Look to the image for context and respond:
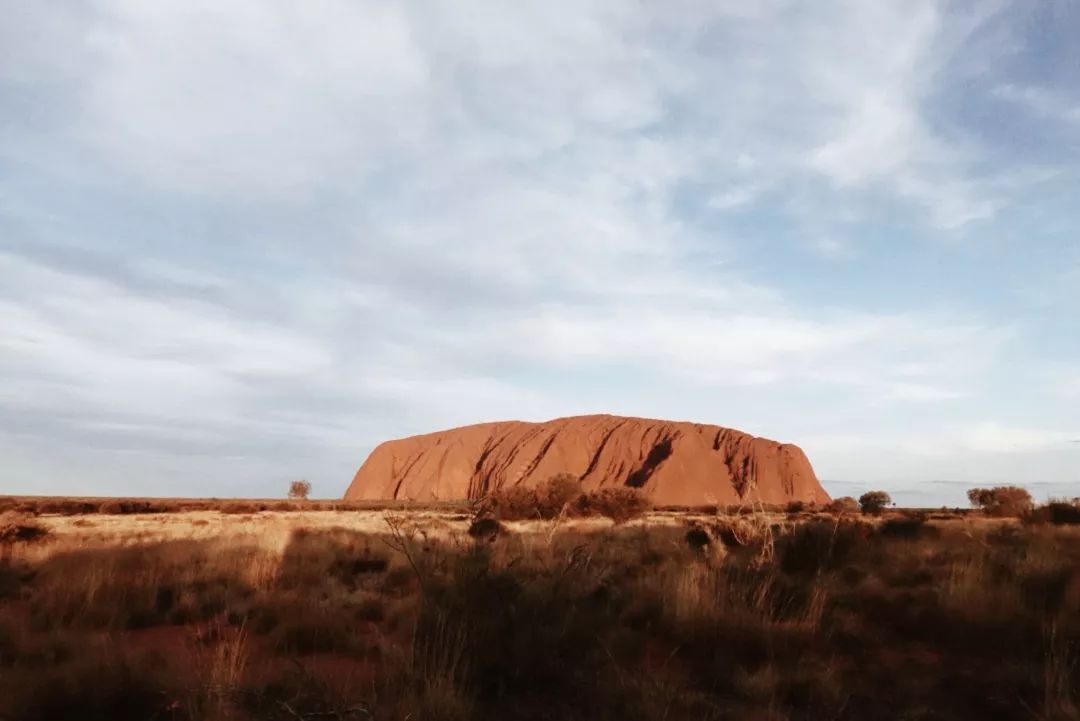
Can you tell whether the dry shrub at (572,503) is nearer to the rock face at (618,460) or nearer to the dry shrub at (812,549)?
the dry shrub at (812,549)

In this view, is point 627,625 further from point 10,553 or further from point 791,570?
point 10,553

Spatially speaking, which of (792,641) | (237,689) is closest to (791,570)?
(792,641)

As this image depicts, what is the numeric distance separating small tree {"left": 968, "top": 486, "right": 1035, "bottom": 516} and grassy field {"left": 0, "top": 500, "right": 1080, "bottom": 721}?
15733 mm

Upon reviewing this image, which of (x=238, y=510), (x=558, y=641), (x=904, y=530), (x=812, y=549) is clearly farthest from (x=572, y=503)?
(x=558, y=641)

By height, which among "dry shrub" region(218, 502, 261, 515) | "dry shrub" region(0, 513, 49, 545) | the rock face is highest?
the rock face

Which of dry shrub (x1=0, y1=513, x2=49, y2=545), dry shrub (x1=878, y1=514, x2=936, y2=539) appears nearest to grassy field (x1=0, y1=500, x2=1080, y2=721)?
dry shrub (x1=878, y1=514, x2=936, y2=539)

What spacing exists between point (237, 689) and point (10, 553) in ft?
43.7

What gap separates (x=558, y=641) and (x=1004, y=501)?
137 ft

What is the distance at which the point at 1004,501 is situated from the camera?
37938 millimetres

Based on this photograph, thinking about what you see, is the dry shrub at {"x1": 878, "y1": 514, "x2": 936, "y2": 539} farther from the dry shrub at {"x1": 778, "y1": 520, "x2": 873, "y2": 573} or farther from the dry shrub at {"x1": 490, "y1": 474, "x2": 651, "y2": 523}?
the dry shrub at {"x1": 490, "y1": 474, "x2": 651, "y2": 523}

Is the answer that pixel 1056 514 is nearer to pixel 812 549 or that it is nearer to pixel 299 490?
pixel 812 549

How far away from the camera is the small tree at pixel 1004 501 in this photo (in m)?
31.2

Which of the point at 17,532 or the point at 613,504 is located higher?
the point at 613,504

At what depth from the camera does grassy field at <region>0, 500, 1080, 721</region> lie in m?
4.53
